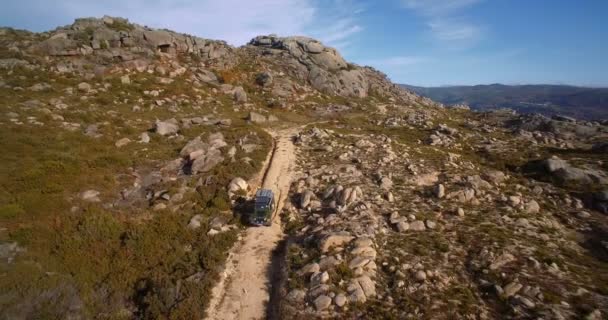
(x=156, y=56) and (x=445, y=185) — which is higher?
(x=156, y=56)

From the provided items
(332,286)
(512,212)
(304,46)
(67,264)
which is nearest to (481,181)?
(512,212)

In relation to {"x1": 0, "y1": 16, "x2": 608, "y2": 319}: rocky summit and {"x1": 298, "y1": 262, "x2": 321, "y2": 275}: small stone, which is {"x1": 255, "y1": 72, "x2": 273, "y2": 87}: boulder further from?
{"x1": 298, "y1": 262, "x2": 321, "y2": 275}: small stone

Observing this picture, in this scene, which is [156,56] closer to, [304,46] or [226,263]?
[304,46]

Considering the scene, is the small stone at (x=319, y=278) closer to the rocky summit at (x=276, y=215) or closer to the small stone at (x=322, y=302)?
the rocky summit at (x=276, y=215)

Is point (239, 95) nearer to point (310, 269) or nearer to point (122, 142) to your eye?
point (122, 142)

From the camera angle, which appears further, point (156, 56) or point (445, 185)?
point (156, 56)

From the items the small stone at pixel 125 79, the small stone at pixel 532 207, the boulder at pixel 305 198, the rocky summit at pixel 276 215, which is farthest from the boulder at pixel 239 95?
the small stone at pixel 532 207

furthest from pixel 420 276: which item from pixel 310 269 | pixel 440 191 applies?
pixel 440 191
